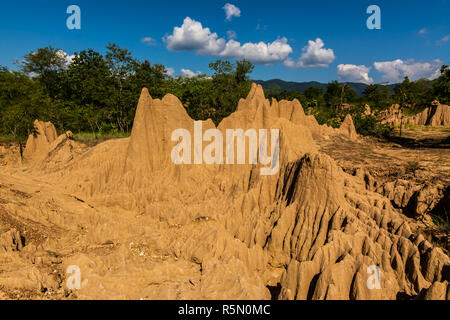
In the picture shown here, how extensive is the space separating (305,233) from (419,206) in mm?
5537

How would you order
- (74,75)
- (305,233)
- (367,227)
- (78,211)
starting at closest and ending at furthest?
(367,227)
(305,233)
(78,211)
(74,75)

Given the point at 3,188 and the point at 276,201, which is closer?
the point at 276,201

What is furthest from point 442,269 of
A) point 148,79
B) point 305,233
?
point 148,79

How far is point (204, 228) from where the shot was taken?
400 inches

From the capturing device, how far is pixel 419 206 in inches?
409

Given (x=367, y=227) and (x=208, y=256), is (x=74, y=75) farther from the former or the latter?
(x=367, y=227)

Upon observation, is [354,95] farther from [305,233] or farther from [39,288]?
[39,288]

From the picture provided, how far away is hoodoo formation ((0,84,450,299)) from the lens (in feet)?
22.6

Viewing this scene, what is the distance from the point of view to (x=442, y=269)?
21.4 feet

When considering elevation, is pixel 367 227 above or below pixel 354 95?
below

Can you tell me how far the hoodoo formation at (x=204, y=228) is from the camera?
688cm

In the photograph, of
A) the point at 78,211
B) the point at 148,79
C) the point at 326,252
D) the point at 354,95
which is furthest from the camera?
the point at 354,95
